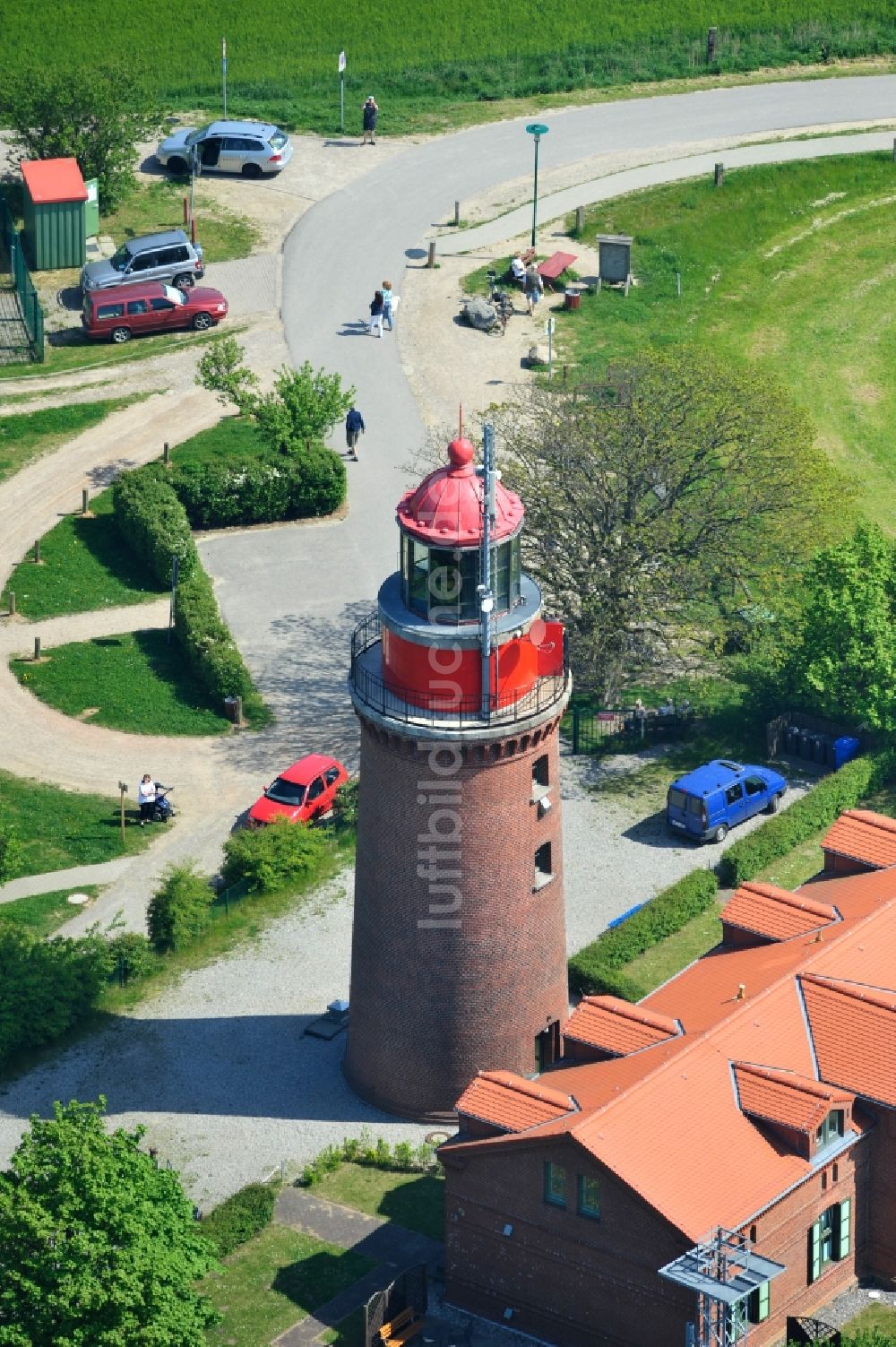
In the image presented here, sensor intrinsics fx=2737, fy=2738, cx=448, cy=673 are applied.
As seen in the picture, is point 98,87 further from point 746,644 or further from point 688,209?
point 746,644

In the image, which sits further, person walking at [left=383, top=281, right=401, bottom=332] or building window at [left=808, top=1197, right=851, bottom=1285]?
person walking at [left=383, top=281, right=401, bottom=332]

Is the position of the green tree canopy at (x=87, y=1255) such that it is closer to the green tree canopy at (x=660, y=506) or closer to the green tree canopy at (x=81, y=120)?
the green tree canopy at (x=660, y=506)

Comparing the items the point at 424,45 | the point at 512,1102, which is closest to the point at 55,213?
the point at 424,45

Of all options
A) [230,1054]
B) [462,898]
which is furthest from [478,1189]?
[230,1054]

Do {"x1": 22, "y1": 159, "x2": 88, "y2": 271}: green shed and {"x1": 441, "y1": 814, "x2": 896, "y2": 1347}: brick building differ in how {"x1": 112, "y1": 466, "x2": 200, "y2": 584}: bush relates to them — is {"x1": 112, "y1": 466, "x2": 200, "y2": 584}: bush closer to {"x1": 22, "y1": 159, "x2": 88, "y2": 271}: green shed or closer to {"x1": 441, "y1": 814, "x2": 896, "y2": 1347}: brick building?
{"x1": 22, "y1": 159, "x2": 88, "y2": 271}: green shed

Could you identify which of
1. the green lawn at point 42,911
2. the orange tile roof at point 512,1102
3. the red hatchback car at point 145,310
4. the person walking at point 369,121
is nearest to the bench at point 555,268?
the red hatchback car at point 145,310

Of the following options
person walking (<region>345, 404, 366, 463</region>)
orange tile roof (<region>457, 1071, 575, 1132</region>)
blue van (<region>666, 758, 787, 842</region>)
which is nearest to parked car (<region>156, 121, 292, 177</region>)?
person walking (<region>345, 404, 366, 463</region>)
